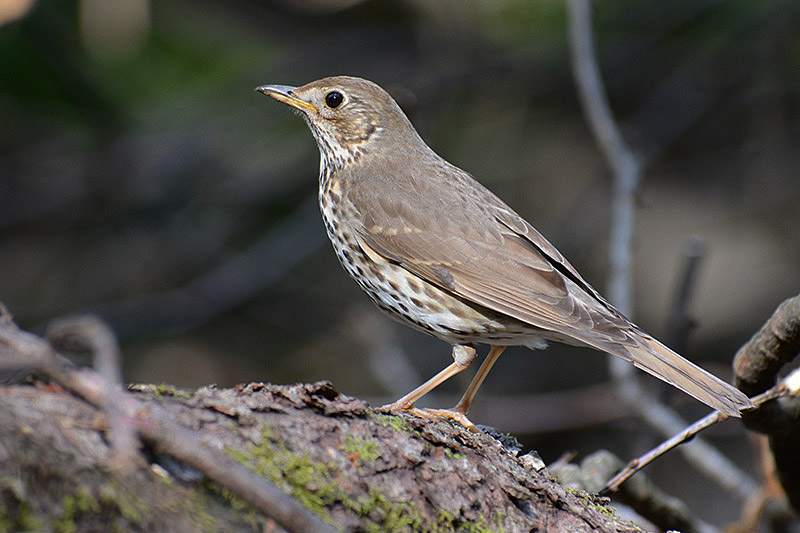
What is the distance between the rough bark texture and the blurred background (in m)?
5.07

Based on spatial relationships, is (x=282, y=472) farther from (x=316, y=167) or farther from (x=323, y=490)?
(x=316, y=167)

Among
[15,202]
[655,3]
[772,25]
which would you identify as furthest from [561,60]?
[15,202]

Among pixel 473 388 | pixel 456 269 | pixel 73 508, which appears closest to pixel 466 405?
pixel 473 388

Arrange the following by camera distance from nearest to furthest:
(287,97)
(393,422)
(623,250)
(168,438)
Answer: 1. (168,438)
2. (393,422)
3. (287,97)
4. (623,250)

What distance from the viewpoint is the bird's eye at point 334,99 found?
4.83 m

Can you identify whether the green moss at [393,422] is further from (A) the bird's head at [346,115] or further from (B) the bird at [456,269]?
(A) the bird's head at [346,115]

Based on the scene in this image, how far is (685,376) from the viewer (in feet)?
11.0

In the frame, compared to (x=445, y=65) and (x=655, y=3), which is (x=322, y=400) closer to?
(x=445, y=65)

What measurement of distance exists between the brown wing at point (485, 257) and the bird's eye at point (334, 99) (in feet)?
1.64

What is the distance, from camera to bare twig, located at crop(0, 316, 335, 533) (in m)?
1.69

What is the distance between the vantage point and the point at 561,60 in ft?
26.6

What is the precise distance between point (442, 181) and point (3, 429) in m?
2.96

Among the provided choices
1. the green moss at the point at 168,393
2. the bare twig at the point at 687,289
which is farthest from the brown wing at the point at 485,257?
the green moss at the point at 168,393

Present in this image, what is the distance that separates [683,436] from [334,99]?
2.73 metres
